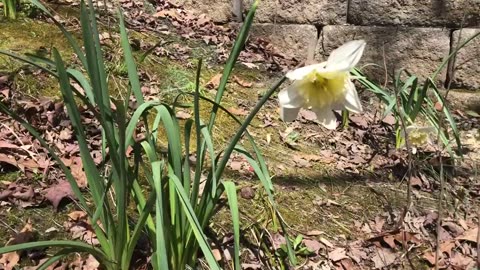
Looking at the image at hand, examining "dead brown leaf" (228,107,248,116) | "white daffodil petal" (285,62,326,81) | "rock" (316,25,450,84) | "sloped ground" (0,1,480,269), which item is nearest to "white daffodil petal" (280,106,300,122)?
"white daffodil petal" (285,62,326,81)

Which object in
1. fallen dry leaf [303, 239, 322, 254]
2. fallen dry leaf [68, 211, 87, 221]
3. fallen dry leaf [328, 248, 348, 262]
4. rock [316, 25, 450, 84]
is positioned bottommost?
fallen dry leaf [328, 248, 348, 262]

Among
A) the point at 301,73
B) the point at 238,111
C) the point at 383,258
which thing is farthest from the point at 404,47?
the point at 301,73

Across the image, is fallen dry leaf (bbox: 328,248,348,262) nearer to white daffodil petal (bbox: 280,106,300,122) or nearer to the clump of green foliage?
the clump of green foliage

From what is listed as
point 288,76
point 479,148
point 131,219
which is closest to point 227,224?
point 131,219

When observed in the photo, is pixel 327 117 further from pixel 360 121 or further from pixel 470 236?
pixel 360 121

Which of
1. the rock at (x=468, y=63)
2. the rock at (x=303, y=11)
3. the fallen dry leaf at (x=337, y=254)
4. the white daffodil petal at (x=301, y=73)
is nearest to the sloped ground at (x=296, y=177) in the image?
the fallen dry leaf at (x=337, y=254)

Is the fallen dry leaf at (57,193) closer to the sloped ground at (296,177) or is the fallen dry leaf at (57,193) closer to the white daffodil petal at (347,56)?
the sloped ground at (296,177)
